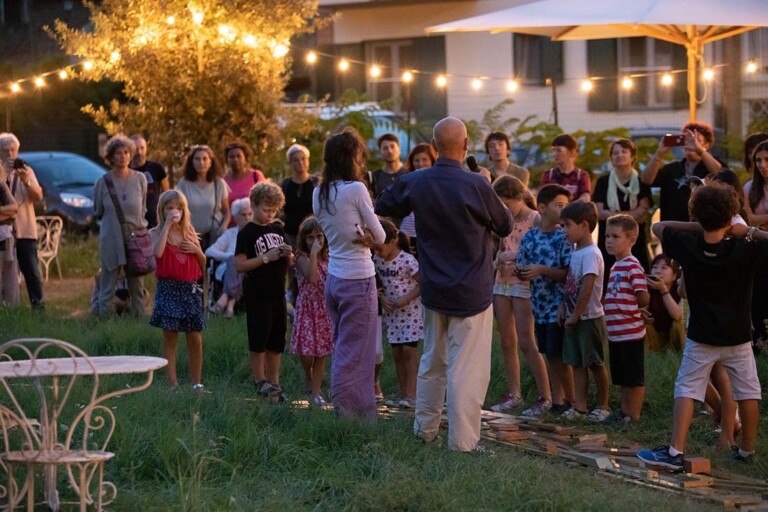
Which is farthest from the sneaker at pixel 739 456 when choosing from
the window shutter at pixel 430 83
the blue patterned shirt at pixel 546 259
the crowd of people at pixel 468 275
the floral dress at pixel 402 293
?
the window shutter at pixel 430 83

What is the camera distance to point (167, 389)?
882cm

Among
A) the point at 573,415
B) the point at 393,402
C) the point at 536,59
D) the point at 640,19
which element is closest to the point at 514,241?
the point at 573,415

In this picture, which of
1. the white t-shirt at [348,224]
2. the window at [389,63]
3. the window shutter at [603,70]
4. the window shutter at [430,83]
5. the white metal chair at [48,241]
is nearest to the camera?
the white t-shirt at [348,224]

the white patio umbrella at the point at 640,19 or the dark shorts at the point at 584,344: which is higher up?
the white patio umbrella at the point at 640,19

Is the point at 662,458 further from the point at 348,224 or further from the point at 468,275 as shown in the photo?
the point at 348,224

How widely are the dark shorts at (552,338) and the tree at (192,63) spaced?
6.44 m

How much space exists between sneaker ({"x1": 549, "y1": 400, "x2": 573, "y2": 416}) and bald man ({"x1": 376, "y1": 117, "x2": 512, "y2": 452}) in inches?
76.1

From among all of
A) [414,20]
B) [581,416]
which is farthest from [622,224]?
[414,20]

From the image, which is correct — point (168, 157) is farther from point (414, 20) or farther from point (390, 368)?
point (414, 20)

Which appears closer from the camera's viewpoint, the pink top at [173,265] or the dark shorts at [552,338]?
the dark shorts at [552,338]

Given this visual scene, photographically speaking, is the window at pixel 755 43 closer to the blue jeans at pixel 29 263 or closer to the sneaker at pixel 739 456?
the blue jeans at pixel 29 263

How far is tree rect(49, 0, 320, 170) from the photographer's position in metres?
14.4

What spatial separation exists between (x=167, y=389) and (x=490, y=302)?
2.55 meters

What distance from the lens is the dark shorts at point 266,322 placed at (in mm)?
9523
